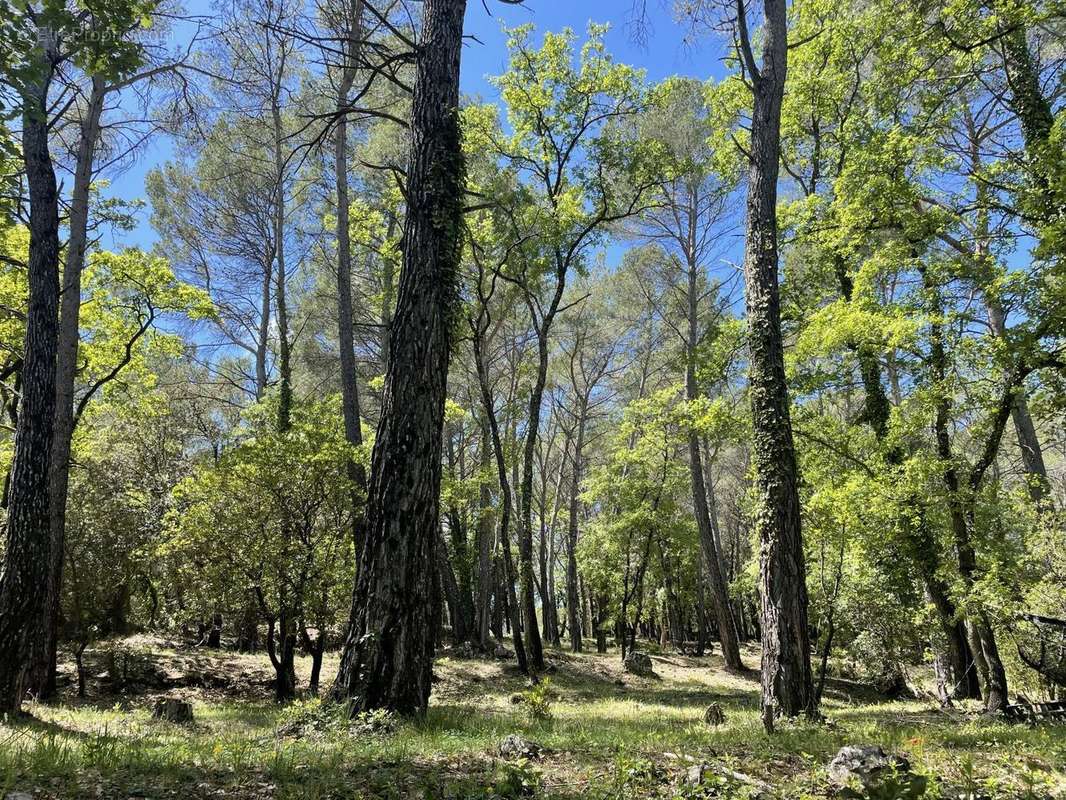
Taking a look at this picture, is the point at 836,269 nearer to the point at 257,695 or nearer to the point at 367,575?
the point at 367,575

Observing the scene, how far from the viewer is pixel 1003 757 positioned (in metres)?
3.32

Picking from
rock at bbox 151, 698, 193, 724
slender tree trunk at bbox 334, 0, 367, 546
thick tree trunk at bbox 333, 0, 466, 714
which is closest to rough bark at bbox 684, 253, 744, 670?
slender tree trunk at bbox 334, 0, 367, 546

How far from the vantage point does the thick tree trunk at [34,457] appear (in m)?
5.86

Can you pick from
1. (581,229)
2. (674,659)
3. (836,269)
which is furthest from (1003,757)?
(674,659)

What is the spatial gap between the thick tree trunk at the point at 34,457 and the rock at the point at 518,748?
5575 mm

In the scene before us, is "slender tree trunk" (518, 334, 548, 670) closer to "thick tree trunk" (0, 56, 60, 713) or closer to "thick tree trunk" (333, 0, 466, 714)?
"thick tree trunk" (333, 0, 466, 714)

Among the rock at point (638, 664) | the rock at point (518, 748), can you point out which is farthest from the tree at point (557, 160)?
the rock at point (518, 748)

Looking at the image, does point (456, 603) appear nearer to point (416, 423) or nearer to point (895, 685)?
point (895, 685)

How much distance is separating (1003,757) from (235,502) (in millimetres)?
10186

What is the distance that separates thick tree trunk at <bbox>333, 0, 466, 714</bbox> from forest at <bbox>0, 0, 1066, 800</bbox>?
0.03 metres

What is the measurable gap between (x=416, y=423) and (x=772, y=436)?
345 cm

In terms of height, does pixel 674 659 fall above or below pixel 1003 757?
below

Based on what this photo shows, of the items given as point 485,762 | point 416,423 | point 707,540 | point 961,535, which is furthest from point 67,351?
point 707,540

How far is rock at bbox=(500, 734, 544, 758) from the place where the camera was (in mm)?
3328
